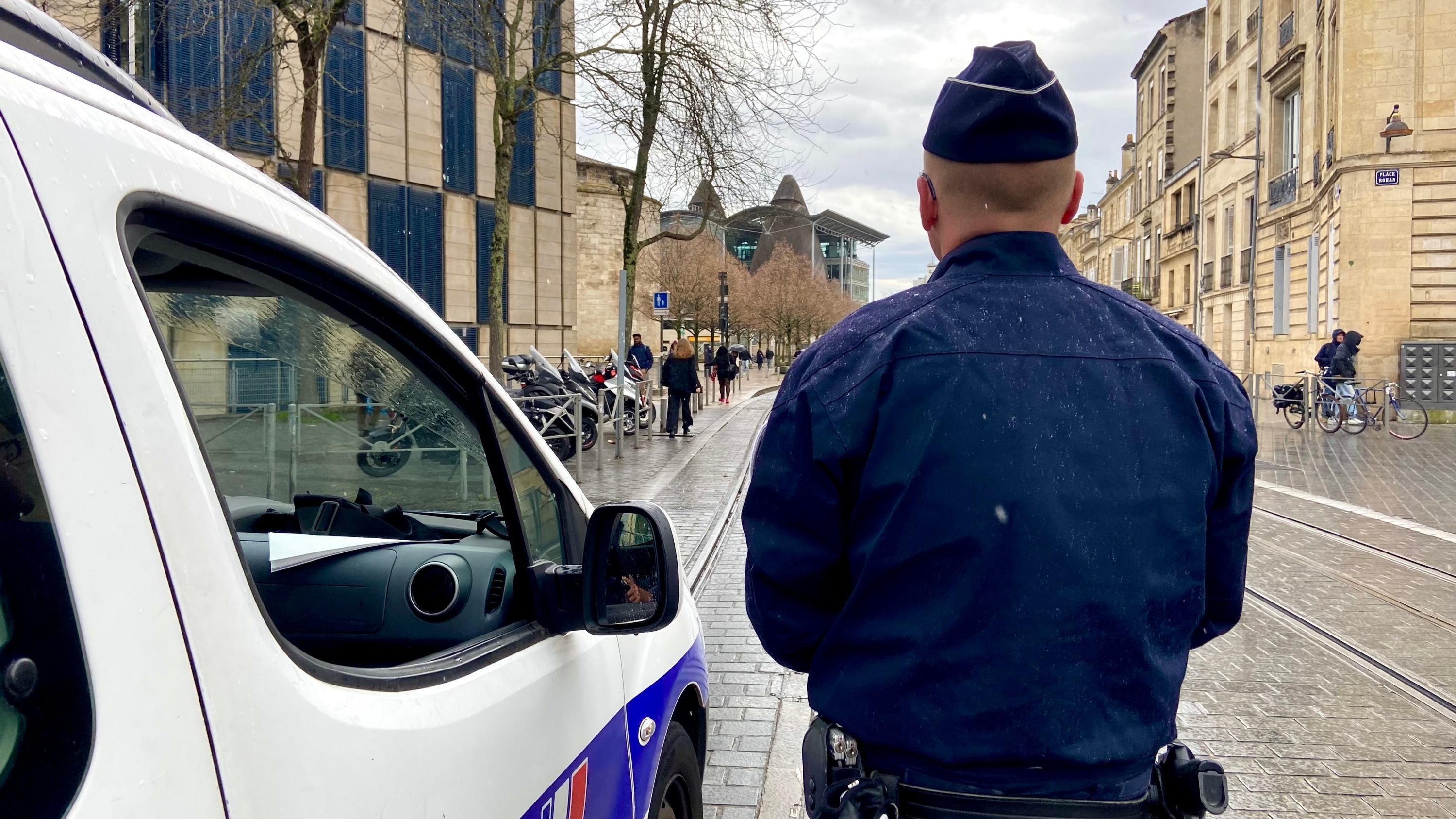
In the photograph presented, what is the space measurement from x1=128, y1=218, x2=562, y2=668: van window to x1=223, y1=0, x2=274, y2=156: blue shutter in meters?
8.25

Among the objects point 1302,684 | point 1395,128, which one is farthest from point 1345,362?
point 1302,684

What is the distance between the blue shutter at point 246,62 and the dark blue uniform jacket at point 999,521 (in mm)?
9560

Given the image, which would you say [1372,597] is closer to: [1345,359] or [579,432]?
[579,432]

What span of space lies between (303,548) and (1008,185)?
1.49 metres

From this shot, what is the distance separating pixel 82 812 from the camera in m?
0.94

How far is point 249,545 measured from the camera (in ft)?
6.92

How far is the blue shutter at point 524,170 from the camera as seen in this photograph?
88.9 ft

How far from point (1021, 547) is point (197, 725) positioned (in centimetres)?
111

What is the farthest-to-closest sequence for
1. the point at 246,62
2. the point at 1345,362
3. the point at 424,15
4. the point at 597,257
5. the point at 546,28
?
1. the point at 597,257
2. the point at 1345,362
3. the point at 546,28
4. the point at 424,15
5. the point at 246,62

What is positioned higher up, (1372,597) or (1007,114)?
(1007,114)

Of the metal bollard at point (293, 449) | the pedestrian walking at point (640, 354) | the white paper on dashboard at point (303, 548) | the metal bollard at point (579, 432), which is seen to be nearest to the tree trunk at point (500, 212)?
the metal bollard at point (579, 432)

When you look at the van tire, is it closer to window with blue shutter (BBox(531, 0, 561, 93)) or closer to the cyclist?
window with blue shutter (BBox(531, 0, 561, 93))

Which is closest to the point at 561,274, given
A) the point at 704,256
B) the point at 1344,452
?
the point at 1344,452

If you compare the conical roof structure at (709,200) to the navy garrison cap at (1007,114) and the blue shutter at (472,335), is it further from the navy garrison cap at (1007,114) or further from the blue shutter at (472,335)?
the navy garrison cap at (1007,114)
